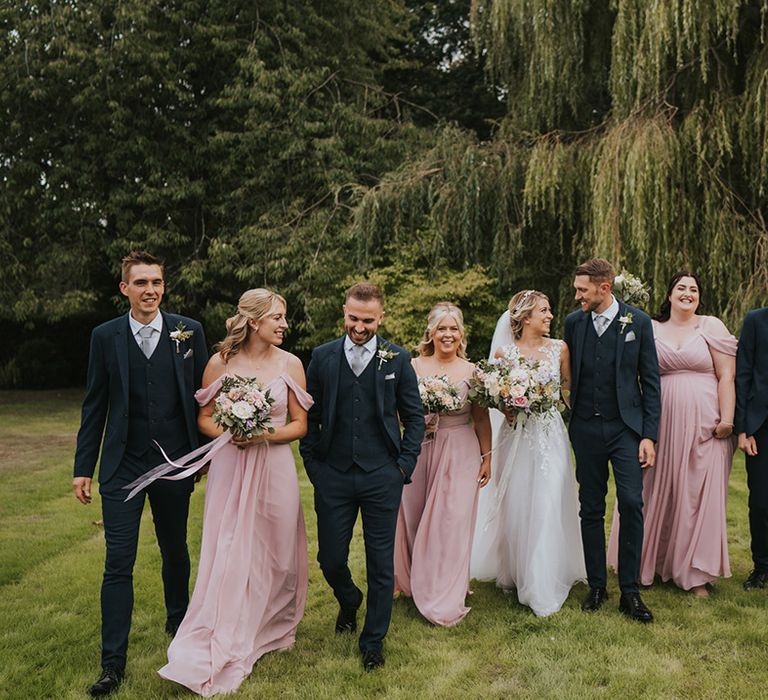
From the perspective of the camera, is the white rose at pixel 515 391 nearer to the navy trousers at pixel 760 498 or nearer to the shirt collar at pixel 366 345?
the shirt collar at pixel 366 345

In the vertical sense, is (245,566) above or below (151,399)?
below

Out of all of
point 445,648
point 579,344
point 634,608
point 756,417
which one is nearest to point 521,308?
point 579,344

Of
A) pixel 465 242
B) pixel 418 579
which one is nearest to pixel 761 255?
pixel 465 242

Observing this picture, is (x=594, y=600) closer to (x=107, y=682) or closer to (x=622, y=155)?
(x=107, y=682)

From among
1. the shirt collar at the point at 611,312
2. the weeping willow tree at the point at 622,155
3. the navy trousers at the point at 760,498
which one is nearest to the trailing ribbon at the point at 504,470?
the shirt collar at the point at 611,312

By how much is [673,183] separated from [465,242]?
10.5 feet

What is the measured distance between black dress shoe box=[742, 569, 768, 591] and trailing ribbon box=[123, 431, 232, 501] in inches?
146

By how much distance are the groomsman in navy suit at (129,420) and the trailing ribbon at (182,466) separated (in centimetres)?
6

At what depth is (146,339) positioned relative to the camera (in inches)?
164

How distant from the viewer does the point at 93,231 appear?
1745cm

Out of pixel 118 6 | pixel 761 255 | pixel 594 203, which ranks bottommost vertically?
pixel 761 255

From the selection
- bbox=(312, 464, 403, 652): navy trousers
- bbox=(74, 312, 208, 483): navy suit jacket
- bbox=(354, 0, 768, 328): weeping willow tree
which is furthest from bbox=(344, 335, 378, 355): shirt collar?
bbox=(354, 0, 768, 328): weeping willow tree

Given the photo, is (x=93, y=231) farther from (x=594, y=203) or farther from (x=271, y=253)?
(x=594, y=203)

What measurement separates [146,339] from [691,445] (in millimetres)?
3716
